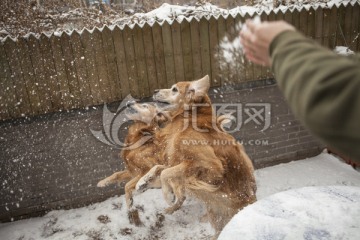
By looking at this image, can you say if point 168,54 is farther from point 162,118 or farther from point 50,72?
point 50,72

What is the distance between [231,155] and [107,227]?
92.1 inches

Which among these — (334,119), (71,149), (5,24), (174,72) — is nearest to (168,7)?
(174,72)

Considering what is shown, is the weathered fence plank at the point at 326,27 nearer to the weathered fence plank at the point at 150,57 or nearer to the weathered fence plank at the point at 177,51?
the weathered fence plank at the point at 177,51

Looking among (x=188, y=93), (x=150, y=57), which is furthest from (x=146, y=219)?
(x=150, y=57)

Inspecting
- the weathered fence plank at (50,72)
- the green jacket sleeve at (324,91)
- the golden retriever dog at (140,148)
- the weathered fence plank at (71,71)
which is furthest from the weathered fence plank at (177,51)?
the green jacket sleeve at (324,91)

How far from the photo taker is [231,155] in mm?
3602

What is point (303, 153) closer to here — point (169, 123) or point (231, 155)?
point (231, 155)

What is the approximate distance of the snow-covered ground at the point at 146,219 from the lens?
14.5 ft

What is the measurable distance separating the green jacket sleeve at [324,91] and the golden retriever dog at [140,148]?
3253mm

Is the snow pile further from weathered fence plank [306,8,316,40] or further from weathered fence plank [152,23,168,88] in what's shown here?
weathered fence plank [306,8,316,40]

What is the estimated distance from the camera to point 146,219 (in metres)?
4.67

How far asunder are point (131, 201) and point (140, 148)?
0.84 metres

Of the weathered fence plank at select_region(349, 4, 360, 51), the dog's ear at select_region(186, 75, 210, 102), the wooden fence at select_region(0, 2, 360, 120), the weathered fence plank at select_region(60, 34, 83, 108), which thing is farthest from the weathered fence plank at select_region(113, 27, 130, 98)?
the weathered fence plank at select_region(349, 4, 360, 51)

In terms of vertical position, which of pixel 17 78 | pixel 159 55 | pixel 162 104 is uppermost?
pixel 159 55
